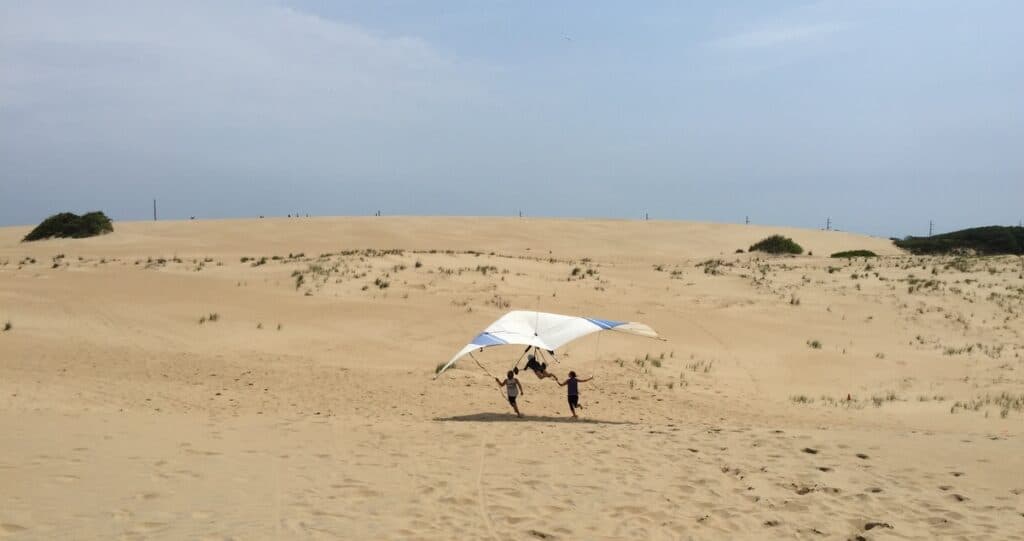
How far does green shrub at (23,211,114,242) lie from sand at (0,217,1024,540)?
17084 millimetres

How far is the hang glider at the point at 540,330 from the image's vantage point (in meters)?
12.6

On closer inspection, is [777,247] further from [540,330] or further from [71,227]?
[71,227]

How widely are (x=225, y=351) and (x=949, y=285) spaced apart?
21635 millimetres

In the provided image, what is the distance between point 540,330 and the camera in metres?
13.2

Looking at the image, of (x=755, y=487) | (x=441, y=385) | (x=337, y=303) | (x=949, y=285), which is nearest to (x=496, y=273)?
(x=337, y=303)

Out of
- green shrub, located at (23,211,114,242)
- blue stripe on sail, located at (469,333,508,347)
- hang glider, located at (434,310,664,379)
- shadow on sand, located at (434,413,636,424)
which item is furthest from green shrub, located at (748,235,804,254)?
green shrub, located at (23,211,114,242)

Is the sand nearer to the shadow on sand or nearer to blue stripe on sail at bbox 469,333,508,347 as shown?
the shadow on sand

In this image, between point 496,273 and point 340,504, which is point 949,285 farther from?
point 340,504

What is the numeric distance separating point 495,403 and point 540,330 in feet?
7.14

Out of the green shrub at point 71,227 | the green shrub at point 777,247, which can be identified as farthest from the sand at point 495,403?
the green shrub at point 71,227

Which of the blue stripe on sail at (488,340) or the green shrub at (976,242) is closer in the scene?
the blue stripe on sail at (488,340)

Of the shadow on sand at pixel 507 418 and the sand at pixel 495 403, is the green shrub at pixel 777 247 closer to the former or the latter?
the sand at pixel 495 403

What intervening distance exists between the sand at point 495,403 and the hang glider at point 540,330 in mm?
1237

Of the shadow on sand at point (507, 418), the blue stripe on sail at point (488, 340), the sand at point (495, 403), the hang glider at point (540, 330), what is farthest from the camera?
the shadow on sand at point (507, 418)
